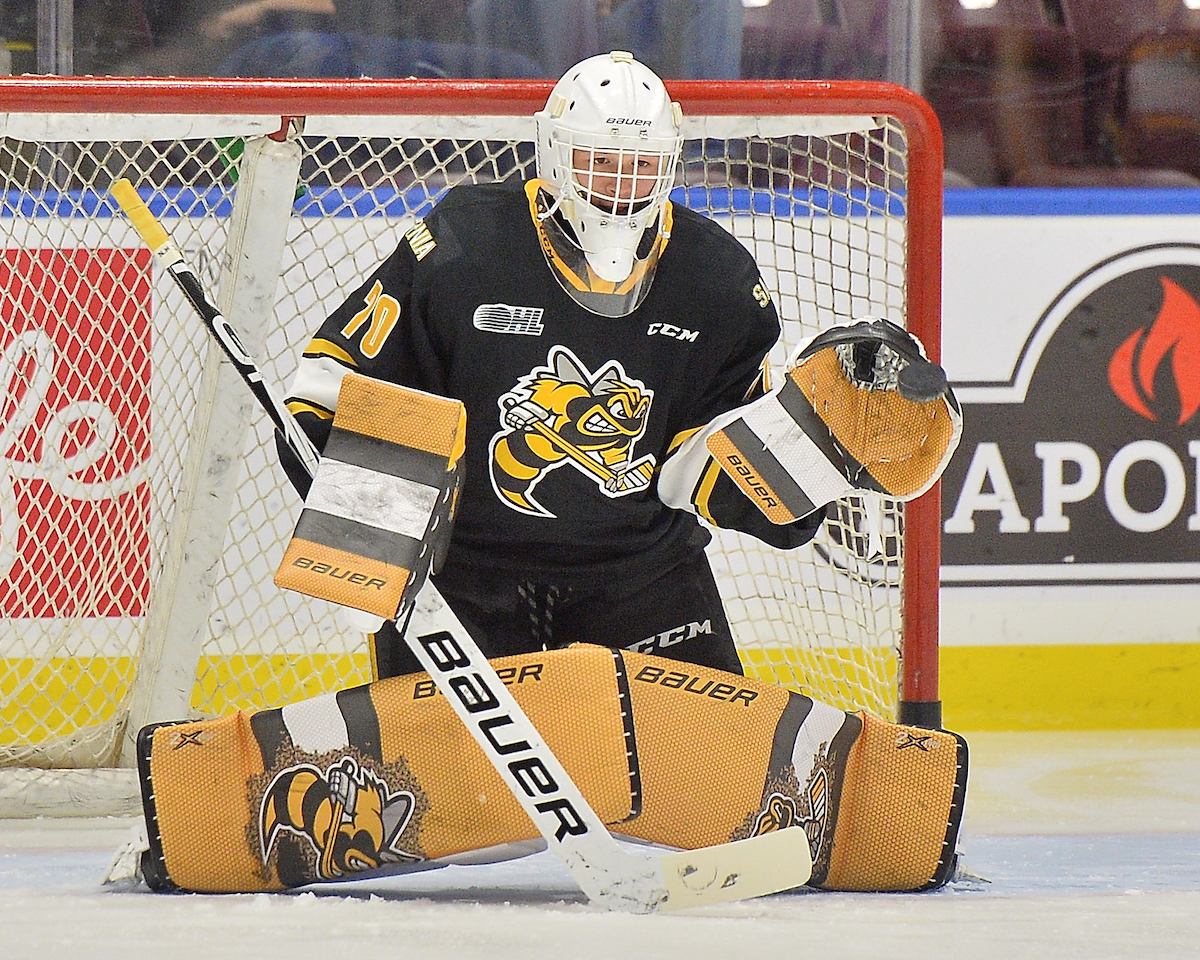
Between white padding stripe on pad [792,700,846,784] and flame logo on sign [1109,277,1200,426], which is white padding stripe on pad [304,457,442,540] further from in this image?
flame logo on sign [1109,277,1200,426]

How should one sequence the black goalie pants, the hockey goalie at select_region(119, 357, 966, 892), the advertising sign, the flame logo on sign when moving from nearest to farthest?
the hockey goalie at select_region(119, 357, 966, 892) → the black goalie pants → the advertising sign → the flame logo on sign

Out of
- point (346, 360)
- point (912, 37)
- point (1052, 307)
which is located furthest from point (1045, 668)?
point (346, 360)

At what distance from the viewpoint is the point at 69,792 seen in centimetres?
214

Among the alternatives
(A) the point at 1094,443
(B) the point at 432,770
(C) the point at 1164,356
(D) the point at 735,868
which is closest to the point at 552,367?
(B) the point at 432,770

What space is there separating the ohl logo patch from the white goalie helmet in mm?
Answer: 1255

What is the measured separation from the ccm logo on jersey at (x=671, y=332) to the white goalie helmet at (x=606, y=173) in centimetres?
4

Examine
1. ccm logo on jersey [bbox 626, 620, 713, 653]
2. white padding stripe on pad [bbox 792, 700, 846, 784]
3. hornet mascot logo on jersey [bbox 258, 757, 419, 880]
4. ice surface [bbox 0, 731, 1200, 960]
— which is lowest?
ice surface [bbox 0, 731, 1200, 960]

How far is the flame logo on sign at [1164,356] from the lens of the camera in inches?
110

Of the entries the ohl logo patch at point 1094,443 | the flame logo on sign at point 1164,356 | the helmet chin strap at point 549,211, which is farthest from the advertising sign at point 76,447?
the flame logo on sign at point 1164,356

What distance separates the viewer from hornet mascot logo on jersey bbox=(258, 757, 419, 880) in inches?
61.3

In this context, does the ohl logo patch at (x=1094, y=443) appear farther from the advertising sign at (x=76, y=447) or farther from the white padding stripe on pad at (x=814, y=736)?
the advertising sign at (x=76, y=447)

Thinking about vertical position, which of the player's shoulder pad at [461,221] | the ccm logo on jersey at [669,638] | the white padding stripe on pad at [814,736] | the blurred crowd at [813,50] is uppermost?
the blurred crowd at [813,50]

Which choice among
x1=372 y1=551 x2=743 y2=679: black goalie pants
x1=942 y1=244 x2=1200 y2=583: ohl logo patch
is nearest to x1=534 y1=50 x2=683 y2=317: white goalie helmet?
x1=372 y1=551 x2=743 y2=679: black goalie pants

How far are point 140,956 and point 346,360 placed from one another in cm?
70
